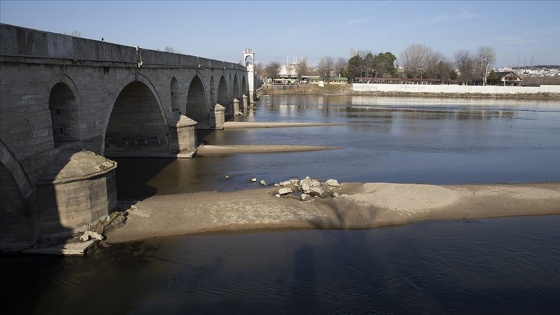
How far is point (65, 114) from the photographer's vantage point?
42.8 ft

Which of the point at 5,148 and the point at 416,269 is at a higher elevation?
the point at 5,148

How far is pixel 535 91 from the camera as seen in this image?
82.9m

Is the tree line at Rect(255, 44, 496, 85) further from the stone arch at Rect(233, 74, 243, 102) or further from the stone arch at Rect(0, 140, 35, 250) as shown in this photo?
the stone arch at Rect(0, 140, 35, 250)

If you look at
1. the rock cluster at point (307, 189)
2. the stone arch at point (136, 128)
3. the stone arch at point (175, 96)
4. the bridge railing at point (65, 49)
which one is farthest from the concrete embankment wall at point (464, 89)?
the rock cluster at point (307, 189)

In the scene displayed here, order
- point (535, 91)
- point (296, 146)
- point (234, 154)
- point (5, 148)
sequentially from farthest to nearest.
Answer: point (535, 91) < point (296, 146) < point (234, 154) < point (5, 148)

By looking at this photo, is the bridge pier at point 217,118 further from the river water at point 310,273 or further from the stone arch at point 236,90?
the stone arch at point 236,90

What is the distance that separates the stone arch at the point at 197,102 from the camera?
103 ft

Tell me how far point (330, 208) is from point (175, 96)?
1376 centimetres

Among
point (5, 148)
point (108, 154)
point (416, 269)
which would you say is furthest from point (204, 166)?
point (416, 269)

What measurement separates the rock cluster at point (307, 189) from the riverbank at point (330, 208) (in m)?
0.18

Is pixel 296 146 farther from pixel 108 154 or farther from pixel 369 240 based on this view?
pixel 369 240

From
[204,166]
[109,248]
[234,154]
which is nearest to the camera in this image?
[109,248]

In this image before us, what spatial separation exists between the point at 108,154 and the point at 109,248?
11752mm

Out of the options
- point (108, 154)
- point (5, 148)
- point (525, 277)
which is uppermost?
point (5, 148)
